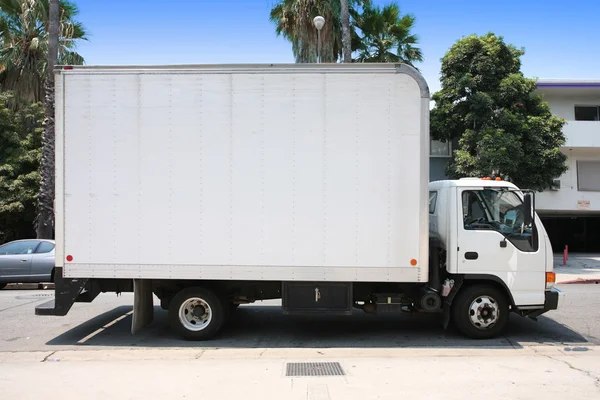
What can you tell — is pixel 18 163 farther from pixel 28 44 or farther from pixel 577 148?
pixel 577 148

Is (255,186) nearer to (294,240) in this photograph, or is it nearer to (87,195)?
(294,240)

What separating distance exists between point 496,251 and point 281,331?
3.58m

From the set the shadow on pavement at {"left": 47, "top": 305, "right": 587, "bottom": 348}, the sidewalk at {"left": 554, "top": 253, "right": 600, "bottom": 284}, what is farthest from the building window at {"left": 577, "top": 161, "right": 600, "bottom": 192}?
the shadow on pavement at {"left": 47, "top": 305, "right": 587, "bottom": 348}

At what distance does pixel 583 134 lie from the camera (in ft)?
68.9

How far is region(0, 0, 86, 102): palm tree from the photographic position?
761 inches

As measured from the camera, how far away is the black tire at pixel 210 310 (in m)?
7.08

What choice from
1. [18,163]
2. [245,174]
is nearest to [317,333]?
[245,174]

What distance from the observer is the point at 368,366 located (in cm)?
580

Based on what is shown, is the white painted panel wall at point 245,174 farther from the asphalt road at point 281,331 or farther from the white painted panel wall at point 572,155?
the white painted panel wall at point 572,155

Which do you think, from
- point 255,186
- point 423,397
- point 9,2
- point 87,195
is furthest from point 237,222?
point 9,2

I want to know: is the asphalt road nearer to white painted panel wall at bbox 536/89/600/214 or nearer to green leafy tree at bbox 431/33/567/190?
green leafy tree at bbox 431/33/567/190

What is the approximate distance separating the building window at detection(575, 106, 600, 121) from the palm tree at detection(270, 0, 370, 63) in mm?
11688

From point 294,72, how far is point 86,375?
4.58m

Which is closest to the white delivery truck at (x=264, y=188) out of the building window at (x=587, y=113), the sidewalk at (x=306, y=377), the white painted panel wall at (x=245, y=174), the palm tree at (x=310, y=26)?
the white painted panel wall at (x=245, y=174)
